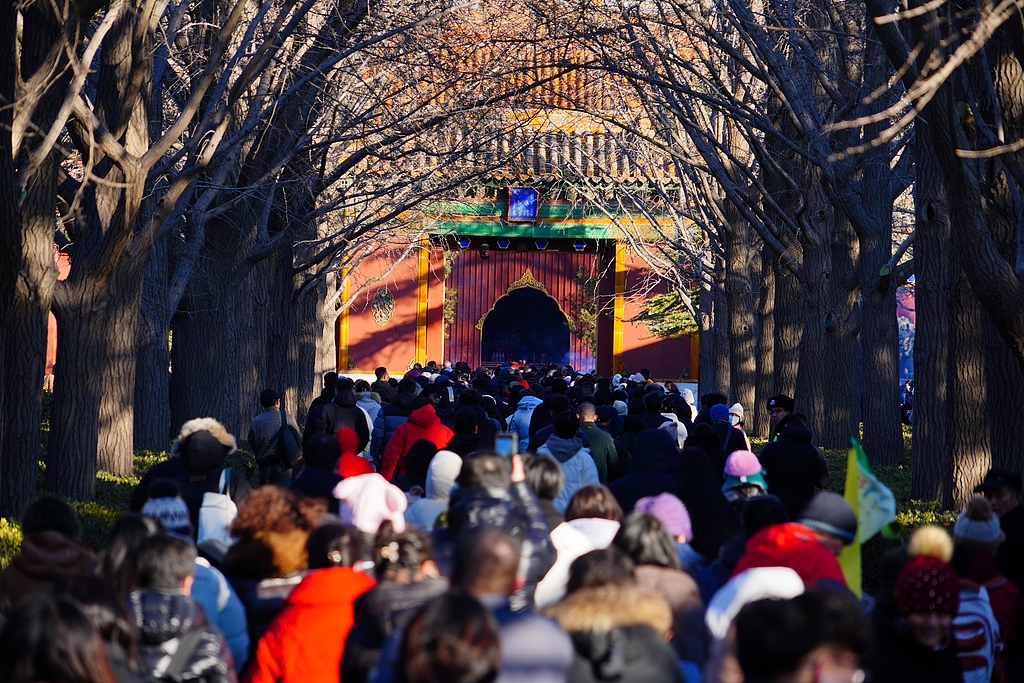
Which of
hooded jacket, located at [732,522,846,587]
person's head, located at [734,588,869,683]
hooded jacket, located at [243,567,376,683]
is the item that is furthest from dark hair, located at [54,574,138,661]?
hooded jacket, located at [732,522,846,587]

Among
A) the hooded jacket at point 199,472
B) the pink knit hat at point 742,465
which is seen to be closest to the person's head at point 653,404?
the pink knit hat at point 742,465

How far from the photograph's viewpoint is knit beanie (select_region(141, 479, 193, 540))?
6391 millimetres

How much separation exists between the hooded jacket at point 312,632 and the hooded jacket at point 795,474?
194 inches

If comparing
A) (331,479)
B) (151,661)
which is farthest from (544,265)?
(151,661)

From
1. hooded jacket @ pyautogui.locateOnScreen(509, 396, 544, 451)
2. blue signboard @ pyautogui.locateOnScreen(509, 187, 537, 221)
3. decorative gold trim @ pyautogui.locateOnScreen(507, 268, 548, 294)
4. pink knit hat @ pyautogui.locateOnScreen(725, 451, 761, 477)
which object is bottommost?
pink knit hat @ pyautogui.locateOnScreen(725, 451, 761, 477)

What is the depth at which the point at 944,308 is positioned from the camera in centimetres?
1548

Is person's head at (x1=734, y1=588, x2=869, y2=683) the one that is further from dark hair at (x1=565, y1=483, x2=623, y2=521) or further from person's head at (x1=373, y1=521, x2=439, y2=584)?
dark hair at (x1=565, y1=483, x2=623, y2=521)

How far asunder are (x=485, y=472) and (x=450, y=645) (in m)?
3.04

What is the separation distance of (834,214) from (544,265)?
27.1 m

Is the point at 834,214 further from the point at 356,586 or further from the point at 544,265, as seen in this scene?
the point at 544,265

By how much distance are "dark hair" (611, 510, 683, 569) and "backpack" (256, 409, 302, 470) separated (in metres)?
6.08

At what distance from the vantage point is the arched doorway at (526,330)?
49.5m

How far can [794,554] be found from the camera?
5.57 m

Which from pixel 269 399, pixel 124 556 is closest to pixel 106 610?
pixel 124 556
